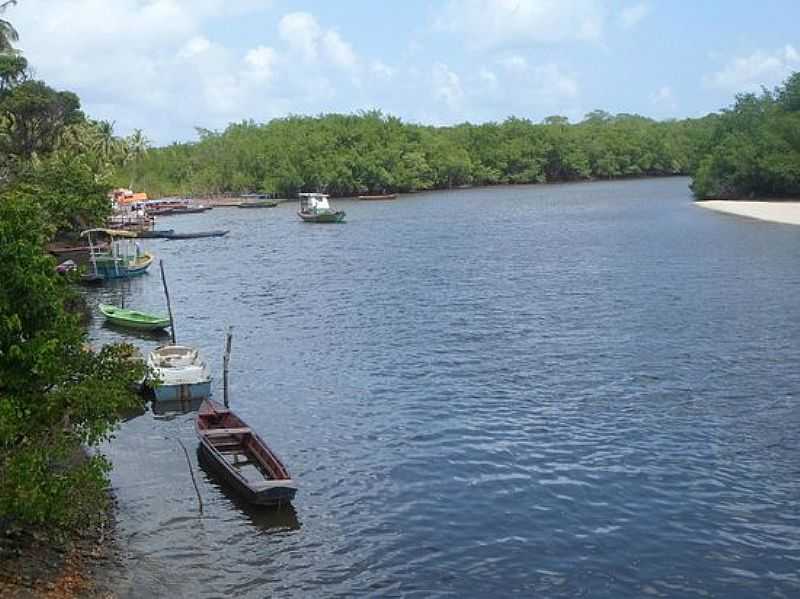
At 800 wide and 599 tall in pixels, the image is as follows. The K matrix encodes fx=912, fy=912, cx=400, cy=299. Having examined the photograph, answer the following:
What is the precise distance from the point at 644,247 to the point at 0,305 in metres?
68.9

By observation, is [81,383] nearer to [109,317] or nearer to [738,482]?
[738,482]

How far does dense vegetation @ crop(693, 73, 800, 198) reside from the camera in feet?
398

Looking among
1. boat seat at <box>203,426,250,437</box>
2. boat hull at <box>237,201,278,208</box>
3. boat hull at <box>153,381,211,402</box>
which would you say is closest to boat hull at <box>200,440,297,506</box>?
boat seat at <box>203,426,250,437</box>

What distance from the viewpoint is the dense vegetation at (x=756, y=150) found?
121 m


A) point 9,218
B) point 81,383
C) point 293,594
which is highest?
point 9,218

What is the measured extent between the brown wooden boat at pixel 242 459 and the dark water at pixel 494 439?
0.61 meters

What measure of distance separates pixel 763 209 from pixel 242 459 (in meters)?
99.8

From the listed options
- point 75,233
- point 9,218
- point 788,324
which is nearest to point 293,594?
point 9,218

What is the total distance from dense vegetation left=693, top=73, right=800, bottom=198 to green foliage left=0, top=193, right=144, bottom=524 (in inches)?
4538

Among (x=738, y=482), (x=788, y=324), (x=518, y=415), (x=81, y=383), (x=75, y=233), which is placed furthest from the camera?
(x=75, y=233)

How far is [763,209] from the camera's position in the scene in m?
113

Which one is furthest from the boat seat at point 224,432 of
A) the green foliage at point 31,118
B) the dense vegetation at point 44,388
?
the green foliage at point 31,118

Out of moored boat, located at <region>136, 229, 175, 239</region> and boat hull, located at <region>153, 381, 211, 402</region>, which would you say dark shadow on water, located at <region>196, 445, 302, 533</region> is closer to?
boat hull, located at <region>153, 381, 211, 402</region>

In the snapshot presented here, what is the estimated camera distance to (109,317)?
50719 mm
